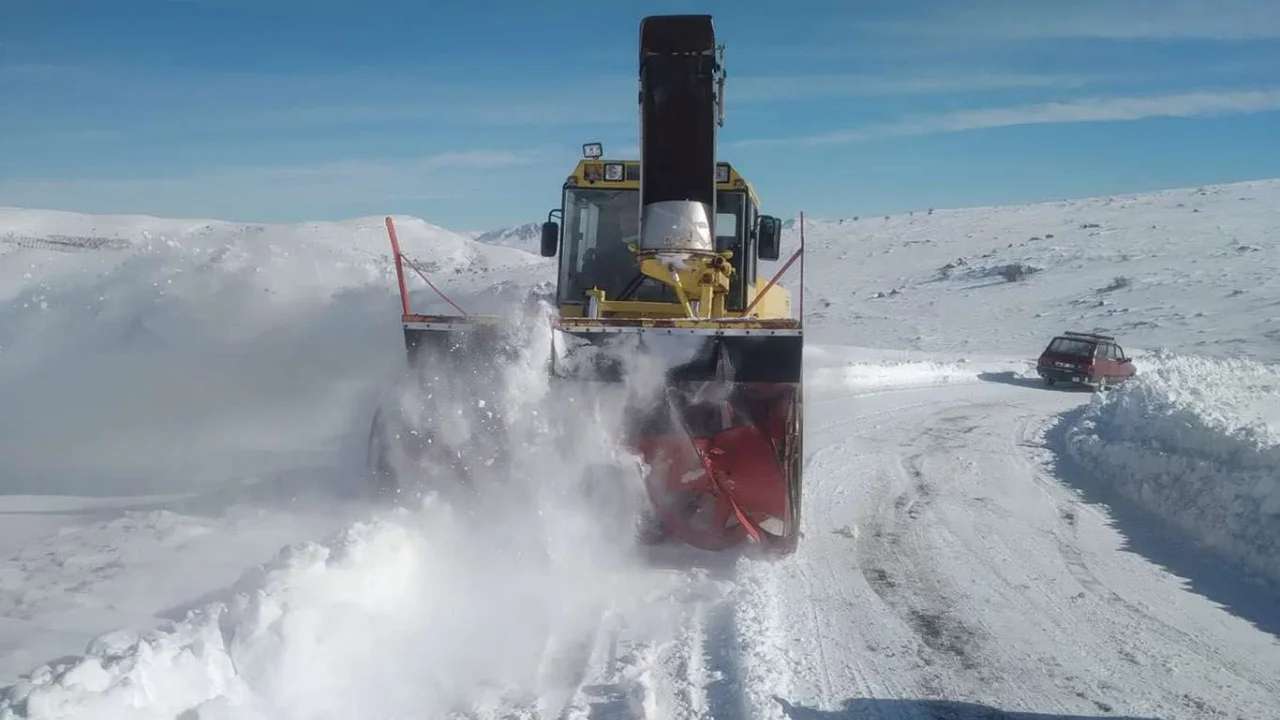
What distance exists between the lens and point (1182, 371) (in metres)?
19.6

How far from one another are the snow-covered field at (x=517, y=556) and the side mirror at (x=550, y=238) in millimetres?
937

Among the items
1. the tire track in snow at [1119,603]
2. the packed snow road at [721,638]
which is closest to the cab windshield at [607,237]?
the packed snow road at [721,638]

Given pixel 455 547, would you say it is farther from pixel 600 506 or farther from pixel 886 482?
pixel 886 482

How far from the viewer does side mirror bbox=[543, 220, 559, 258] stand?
7.82 meters

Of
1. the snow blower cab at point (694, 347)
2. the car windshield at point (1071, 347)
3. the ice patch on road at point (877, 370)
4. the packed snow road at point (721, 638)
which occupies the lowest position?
the ice patch on road at point (877, 370)

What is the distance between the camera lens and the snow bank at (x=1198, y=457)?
658 centimetres

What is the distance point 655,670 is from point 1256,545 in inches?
185

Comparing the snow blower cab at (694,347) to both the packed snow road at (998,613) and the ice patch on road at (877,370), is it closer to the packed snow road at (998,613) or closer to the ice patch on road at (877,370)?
the packed snow road at (998,613)

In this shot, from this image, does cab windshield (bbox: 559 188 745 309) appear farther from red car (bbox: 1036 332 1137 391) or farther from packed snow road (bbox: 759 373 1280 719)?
red car (bbox: 1036 332 1137 391)

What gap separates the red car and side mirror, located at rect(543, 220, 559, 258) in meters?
18.4

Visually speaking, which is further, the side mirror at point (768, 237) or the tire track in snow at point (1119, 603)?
the side mirror at point (768, 237)

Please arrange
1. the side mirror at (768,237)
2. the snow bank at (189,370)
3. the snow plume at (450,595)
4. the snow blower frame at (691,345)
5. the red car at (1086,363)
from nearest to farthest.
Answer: the snow plume at (450,595), the snow blower frame at (691,345), the side mirror at (768,237), the snow bank at (189,370), the red car at (1086,363)

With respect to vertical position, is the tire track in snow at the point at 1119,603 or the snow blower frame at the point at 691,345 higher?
the snow blower frame at the point at 691,345

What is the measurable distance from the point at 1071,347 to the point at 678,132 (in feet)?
63.9
